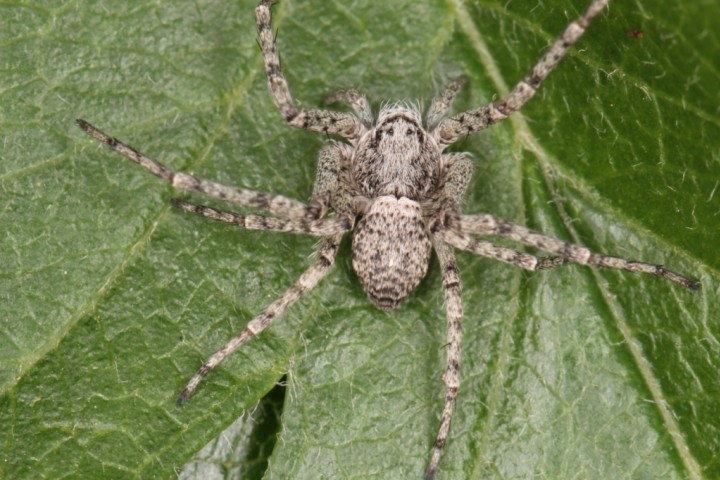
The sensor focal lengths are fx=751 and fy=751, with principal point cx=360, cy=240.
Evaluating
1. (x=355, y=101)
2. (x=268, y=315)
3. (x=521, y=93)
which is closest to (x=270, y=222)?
(x=268, y=315)

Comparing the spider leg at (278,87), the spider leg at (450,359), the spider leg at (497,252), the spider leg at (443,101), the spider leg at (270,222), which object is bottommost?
the spider leg at (450,359)

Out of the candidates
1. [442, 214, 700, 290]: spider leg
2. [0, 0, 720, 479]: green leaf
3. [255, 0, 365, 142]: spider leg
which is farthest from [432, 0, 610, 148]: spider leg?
[255, 0, 365, 142]: spider leg

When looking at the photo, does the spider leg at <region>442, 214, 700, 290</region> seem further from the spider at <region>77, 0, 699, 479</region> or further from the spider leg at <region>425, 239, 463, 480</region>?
the spider leg at <region>425, 239, 463, 480</region>

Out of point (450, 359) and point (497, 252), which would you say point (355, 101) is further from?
point (450, 359)

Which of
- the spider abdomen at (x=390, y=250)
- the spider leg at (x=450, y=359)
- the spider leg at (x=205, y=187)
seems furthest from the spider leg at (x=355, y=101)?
the spider leg at (x=450, y=359)

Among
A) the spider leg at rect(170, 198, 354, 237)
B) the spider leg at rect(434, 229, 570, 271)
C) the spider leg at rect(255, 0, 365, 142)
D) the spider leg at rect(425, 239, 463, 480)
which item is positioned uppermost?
the spider leg at rect(255, 0, 365, 142)

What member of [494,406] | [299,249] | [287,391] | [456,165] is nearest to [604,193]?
[456,165]

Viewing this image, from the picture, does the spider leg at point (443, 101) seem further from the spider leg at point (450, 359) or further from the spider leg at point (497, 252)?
the spider leg at point (450, 359)
